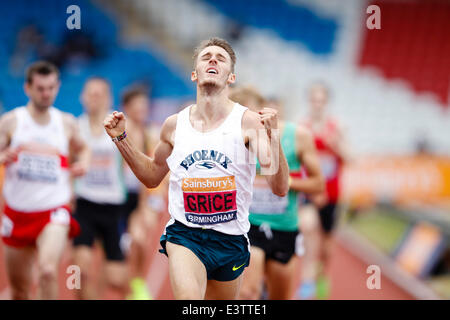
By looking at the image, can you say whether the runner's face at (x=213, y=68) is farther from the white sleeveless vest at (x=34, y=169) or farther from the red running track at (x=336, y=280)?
the red running track at (x=336, y=280)

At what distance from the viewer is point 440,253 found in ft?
26.9

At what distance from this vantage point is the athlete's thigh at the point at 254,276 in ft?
14.5

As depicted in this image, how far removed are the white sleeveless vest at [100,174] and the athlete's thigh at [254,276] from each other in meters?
2.14

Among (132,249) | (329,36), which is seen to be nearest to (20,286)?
(132,249)

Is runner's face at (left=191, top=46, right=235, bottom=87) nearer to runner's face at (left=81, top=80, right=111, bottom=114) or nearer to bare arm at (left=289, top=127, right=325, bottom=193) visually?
bare arm at (left=289, top=127, right=325, bottom=193)

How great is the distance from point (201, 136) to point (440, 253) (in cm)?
598

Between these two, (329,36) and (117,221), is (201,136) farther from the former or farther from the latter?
(329,36)

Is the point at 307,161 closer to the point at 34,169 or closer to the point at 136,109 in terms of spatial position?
the point at 34,169

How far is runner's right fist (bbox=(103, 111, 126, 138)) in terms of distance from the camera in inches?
130

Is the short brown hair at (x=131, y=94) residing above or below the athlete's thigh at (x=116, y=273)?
above

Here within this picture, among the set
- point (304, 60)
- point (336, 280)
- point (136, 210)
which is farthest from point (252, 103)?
point (304, 60)

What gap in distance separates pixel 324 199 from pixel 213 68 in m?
4.19

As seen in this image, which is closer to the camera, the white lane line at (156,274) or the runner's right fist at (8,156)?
the runner's right fist at (8,156)

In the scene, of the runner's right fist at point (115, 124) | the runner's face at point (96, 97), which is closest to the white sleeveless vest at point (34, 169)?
the runner's face at point (96, 97)
